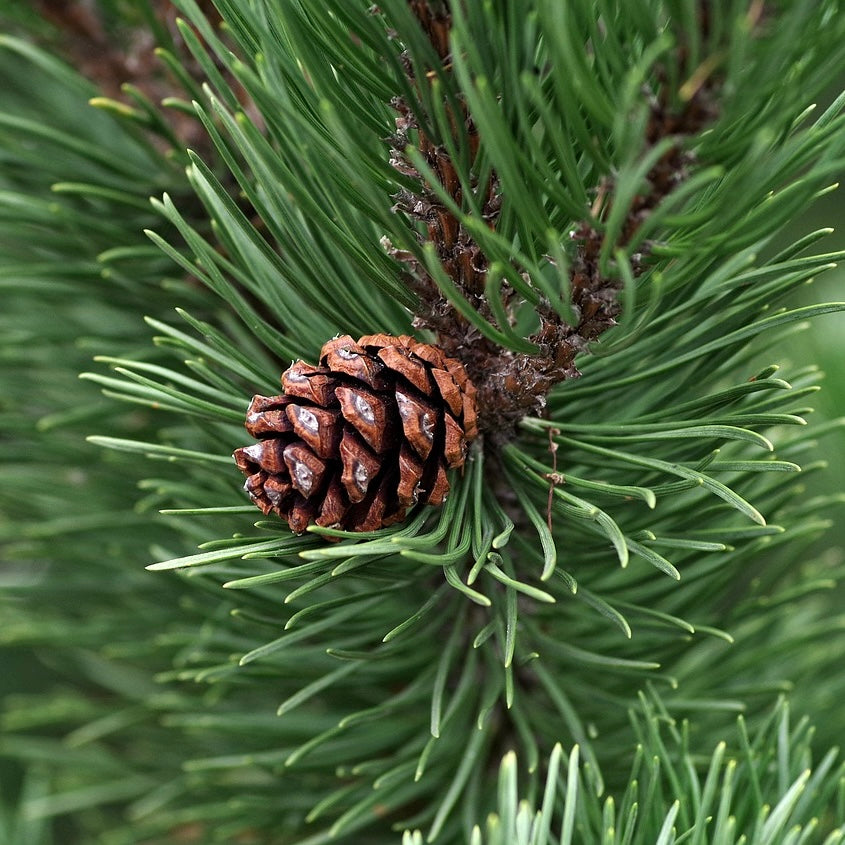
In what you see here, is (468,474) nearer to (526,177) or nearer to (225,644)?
(526,177)

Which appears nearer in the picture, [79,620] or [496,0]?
[496,0]

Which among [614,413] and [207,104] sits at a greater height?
[207,104]

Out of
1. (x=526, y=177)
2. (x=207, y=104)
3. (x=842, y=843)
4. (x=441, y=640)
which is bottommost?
(x=842, y=843)

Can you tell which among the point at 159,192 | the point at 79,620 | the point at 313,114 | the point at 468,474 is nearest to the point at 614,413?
the point at 468,474

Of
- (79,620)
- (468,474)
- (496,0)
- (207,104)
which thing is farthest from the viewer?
(79,620)
